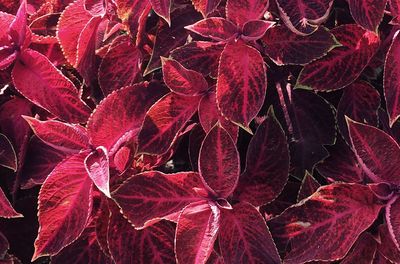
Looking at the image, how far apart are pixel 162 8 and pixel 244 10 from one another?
14cm

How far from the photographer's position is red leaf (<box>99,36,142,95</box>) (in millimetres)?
1195

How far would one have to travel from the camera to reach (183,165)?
1.27m

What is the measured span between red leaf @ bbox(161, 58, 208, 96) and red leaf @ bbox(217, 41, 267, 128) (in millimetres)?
53

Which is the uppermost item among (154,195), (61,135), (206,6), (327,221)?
Answer: (206,6)

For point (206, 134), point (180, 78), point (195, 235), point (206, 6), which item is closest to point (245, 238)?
point (195, 235)

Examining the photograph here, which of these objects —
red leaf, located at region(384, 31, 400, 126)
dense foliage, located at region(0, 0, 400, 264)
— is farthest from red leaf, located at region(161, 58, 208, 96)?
red leaf, located at region(384, 31, 400, 126)

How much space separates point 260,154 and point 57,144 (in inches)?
14.0

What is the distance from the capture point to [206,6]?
1078 mm

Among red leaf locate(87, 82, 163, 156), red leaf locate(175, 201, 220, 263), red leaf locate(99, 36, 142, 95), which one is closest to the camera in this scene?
red leaf locate(175, 201, 220, 263)

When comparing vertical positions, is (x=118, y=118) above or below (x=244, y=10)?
below

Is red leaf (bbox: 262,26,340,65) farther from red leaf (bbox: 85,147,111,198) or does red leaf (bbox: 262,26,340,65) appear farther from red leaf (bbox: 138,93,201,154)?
red leaf (bbox: 85,147,111,198)

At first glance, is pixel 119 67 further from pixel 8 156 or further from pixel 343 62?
pixel 343 62

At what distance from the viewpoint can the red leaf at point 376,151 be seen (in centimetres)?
102

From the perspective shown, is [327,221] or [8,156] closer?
[327,221]
